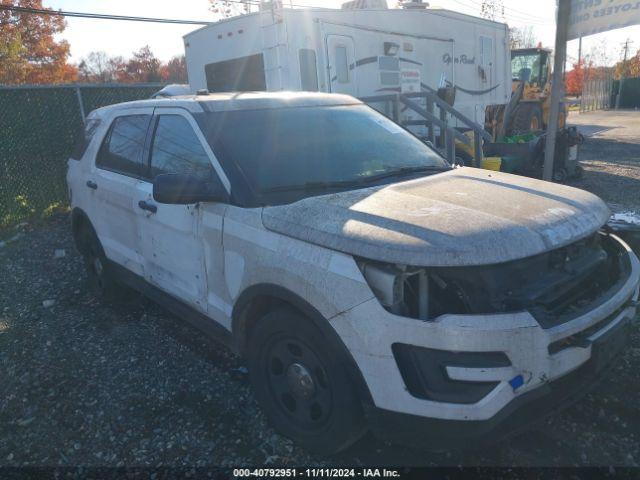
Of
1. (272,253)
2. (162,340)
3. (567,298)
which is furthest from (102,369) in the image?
(567,298)

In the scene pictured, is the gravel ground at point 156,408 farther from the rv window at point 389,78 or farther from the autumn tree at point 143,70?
the autumn tree at point 143,70

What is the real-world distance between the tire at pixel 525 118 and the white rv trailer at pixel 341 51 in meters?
2.81

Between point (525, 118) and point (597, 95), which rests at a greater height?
point (525, 118)

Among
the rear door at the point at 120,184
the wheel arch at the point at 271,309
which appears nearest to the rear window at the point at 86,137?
the rear door at the point at 120,184

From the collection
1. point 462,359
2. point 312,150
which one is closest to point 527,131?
point 312,150

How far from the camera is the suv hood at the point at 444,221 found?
224 cm

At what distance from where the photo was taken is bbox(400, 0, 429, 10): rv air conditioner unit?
949 cm

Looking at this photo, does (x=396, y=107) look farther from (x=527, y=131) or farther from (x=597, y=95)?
(x=597, y=95)

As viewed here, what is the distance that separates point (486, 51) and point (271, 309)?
426 inches

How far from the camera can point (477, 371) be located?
2.12m

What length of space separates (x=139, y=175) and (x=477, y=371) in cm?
299

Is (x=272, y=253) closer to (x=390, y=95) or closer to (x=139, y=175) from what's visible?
(x=139, y=175)

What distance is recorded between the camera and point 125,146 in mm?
4332

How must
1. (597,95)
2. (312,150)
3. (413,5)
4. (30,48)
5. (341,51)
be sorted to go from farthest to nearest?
(597,95), (30,48), (413,5), (341,51), (312,150)
